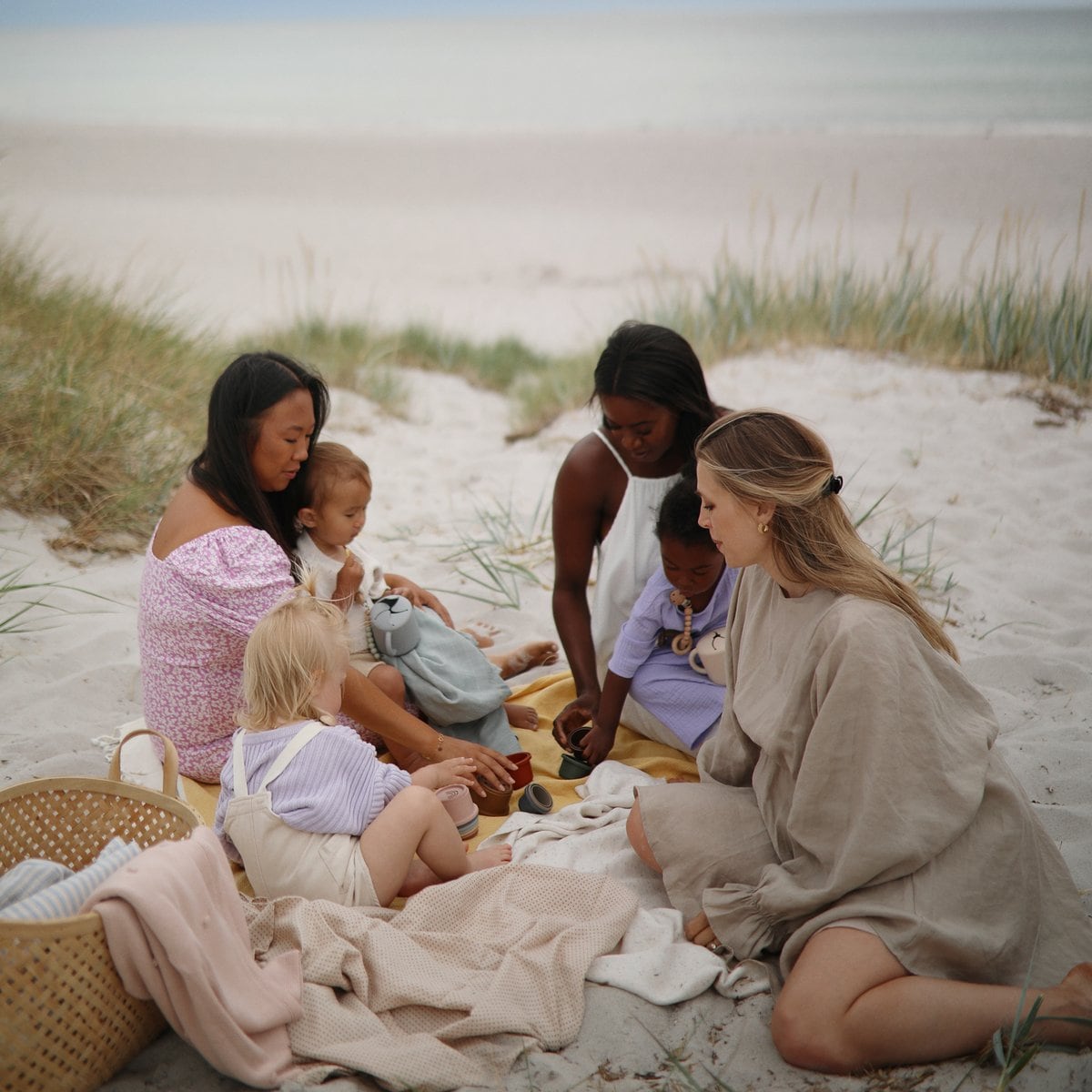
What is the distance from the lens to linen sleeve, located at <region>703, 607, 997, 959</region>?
7.25 ft

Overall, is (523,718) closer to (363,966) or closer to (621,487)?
(621,487)

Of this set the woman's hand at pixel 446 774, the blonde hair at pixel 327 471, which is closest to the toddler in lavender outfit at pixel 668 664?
the woman's hand at pixel 446 774

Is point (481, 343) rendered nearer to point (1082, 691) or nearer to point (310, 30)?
point (1082, 691)

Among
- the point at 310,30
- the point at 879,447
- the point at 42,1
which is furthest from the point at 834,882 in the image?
the point at 310,30

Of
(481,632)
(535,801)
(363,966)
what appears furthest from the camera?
(481,632)

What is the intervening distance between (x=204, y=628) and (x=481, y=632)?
4.79ft

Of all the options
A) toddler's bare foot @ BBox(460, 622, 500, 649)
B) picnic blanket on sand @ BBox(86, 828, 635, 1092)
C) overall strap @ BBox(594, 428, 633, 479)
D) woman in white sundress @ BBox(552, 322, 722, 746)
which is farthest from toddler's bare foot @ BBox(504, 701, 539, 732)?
picnic blanket on sand @ BBox(86, 828, 635, 1092)

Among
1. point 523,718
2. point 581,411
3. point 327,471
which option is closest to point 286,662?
point 327,471

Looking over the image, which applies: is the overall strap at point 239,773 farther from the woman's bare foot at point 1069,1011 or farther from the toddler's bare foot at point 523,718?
the woman's bare foot at point 1069,1011

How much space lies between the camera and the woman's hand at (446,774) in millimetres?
2951

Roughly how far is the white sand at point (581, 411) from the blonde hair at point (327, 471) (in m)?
1.02

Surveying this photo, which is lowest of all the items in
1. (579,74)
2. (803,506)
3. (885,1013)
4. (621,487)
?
(885,1013)

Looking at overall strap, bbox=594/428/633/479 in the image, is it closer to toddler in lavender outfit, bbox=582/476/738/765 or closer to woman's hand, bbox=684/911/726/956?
toddler in lavender outfit, bbox=582/476/738/765

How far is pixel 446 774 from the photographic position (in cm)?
298
